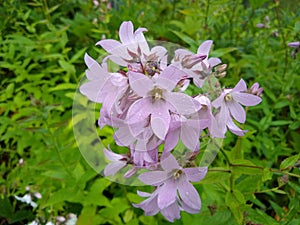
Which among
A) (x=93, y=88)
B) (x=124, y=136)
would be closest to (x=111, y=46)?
(x=93, y=88)

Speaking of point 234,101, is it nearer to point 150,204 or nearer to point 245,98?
point 245,98

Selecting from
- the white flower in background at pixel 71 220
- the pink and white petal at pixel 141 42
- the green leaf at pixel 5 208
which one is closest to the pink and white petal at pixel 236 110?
the pink and white petal at pixel 141 42

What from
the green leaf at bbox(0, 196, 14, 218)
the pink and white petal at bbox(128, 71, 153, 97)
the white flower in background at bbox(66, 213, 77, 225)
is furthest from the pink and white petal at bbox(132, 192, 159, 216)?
the green leaf at bbox(0, 196, 14, 218)

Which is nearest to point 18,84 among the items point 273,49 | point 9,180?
point 9,180

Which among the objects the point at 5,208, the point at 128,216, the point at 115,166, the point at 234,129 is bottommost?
the point at 5,208

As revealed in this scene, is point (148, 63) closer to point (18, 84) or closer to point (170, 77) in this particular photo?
point (170, 77)

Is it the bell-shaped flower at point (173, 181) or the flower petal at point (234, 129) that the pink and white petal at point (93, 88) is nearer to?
the bell-shaped flower at point (173, 181)
